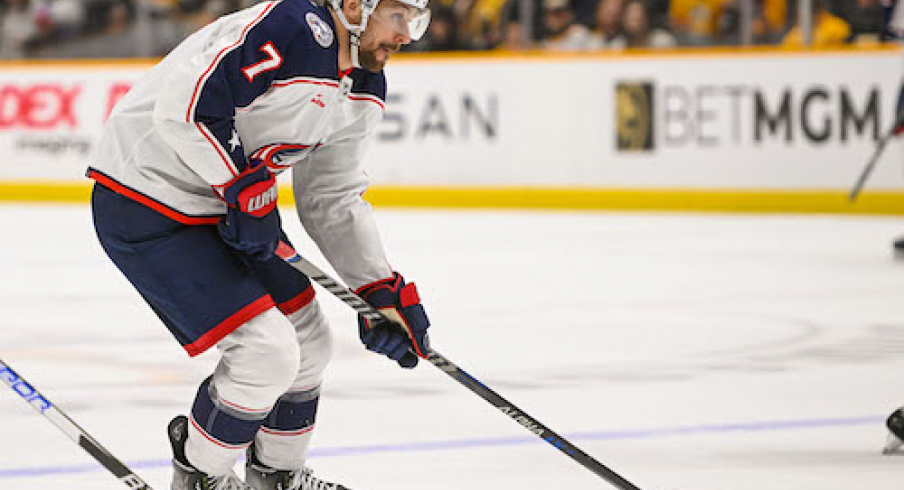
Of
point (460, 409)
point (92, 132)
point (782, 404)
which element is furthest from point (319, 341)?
point (92, 132)

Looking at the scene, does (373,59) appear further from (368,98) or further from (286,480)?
(286,480)

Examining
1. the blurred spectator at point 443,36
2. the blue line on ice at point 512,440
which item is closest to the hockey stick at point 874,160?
the blurred spectator at point 443,36

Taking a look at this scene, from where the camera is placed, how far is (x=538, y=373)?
4.34 meters

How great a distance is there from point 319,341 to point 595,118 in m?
7.02

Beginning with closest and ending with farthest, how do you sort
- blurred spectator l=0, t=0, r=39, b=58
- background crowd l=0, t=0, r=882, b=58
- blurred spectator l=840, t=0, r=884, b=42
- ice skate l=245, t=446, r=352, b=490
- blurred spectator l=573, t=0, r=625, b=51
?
ice skate l=245, t=446, r=352, b=490 < blurred spectator l=840, t=0, r=884, b=42 < background crowd l=0, t=0, r=882, b=58 < blurred spectator l=573, t=0, r=625, b=51 < blurred spectator l=0, t=0, r=39, b=58

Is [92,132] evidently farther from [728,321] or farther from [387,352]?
[387,352]

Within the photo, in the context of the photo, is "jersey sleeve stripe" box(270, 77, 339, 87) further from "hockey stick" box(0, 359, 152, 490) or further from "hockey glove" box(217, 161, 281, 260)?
"hockey stick" box(0, 359, 152, 490)

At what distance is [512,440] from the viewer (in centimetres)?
346

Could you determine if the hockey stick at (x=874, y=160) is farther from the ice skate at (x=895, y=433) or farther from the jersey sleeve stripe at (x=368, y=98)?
the jersey sleeve stripe at (x=368, y=98)

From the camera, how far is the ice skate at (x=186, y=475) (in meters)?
2.75

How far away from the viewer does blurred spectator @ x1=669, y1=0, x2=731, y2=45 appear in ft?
31.2

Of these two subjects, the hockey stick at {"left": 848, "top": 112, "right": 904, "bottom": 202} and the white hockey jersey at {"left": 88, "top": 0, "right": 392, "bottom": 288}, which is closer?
the white hockey jersey at {"left": 88, "top": 0, "right": 392, "bottom": 288}

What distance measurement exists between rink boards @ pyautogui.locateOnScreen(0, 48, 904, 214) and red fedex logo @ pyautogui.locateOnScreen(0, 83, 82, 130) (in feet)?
0.08

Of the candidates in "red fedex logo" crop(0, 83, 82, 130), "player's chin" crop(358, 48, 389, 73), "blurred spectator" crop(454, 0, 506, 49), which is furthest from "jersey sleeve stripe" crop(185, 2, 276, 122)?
"red fedex logo" crop(0, 83, 82, 130)
